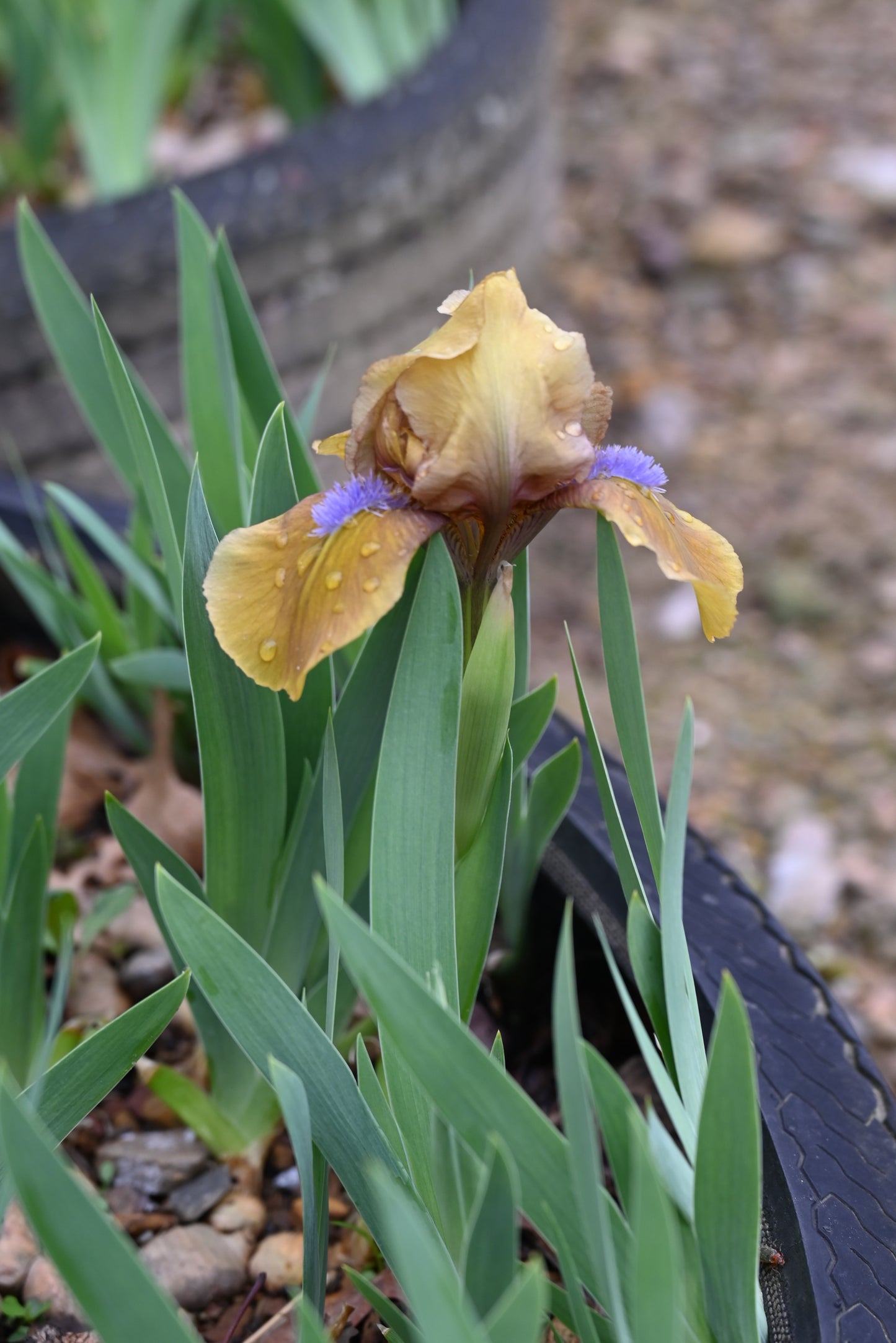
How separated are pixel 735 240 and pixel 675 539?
2510 mm

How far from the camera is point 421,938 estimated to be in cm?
64

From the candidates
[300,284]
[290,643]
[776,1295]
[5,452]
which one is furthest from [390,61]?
[776,1295]

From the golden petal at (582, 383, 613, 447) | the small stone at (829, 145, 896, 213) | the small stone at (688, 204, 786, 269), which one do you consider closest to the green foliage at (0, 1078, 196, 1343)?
the golden petal at (582, 383, 613, 447)

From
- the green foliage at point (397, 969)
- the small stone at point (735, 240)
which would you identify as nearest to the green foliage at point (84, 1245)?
the green foliage at point (397, 969)

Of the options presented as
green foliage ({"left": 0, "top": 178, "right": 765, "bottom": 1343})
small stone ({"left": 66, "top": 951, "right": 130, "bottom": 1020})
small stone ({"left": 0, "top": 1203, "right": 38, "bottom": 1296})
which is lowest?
small stone ({"left": 66, "top": 951, "right": 130, "bottom": 1020})

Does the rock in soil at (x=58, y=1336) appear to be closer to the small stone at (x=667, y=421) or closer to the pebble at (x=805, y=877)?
the pebble at (x=805, y=877)

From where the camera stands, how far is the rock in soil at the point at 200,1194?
89 cm

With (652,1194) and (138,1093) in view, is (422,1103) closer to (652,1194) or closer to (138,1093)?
(652,1194)

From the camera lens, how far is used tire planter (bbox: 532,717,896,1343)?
0.64 metres

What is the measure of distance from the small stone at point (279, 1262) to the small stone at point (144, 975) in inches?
10.0

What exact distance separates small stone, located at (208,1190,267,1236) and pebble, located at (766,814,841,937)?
894 mm

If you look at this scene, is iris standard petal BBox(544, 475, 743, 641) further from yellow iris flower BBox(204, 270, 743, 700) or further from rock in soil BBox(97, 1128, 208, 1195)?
rock in soil BBox(97, 1128, 208, 1195)

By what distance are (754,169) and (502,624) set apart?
286 cm

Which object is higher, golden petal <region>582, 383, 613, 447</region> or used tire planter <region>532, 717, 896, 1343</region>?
golden petal <region>582, 383, 613, 447</region>
